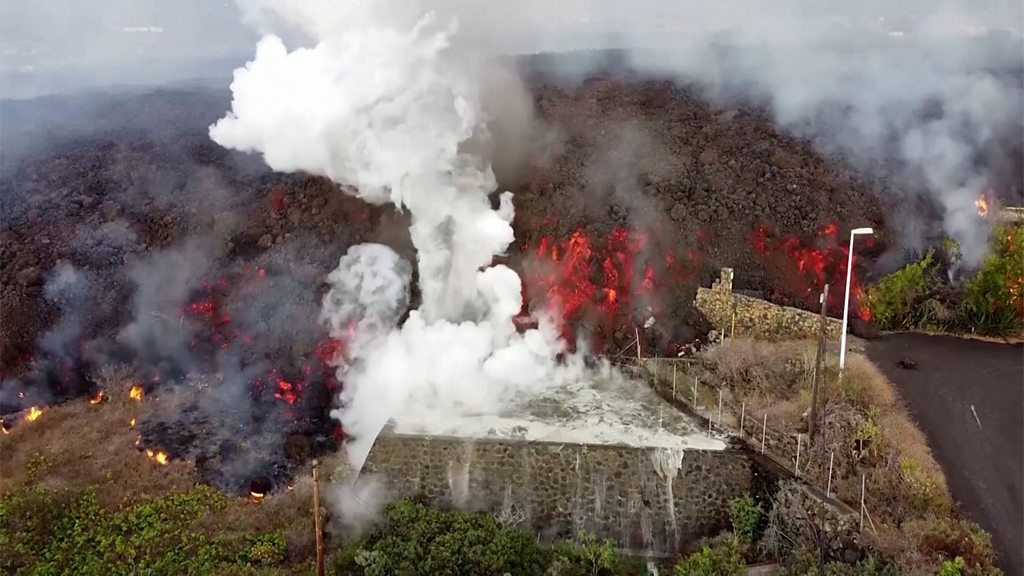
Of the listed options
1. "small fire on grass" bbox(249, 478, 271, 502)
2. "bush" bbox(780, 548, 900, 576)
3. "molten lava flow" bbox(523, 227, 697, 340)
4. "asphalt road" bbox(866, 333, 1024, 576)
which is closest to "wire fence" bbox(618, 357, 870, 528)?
"bush" bbox(780, 548, 900, 576)

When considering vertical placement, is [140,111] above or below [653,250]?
above

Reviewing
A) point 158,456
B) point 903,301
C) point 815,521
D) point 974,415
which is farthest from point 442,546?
point 903,301

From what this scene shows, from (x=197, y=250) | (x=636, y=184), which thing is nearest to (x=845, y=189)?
(x=636, y=184)

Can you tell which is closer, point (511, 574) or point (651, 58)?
point (511, 574)

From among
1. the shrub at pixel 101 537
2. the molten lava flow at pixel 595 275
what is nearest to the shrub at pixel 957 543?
the molten lava flow at pixel 595 275

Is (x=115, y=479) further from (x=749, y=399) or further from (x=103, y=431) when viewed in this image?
(x=749, y=399)

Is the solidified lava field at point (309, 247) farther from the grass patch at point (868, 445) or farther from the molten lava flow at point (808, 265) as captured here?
the grass patch at point (868, 445)

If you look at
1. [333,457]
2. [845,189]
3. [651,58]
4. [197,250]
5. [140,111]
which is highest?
[651,58]
